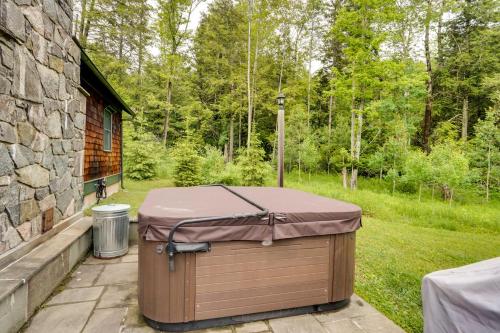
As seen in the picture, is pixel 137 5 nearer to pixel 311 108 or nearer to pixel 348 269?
pixel 311 108

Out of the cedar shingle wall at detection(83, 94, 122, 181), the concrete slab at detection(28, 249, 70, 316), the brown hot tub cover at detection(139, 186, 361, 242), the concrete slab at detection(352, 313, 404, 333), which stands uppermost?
the cedar shingle wall at detection(83, 94, 122, 181)

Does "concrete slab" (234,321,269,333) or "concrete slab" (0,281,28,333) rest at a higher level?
"concrete slab" (0,281,28,333)

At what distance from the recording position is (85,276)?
3262mm

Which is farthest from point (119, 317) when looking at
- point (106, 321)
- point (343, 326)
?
point (343, 326)

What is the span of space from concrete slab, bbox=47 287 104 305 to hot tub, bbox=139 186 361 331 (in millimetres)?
816

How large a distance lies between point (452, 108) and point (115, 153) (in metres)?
18.7

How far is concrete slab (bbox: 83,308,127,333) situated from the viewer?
7.46ft

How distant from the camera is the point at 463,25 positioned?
15.4 meters

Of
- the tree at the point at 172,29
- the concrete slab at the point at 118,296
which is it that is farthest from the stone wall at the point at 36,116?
the tree at the point at 172,29


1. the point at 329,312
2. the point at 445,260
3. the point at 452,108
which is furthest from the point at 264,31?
the point at 329,312

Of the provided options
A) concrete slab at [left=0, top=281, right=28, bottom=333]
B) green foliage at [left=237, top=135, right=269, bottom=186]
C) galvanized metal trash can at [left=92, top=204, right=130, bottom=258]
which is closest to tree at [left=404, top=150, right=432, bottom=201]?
Answer: green foliage at [left=237, top=135, right=269, bottom=186]

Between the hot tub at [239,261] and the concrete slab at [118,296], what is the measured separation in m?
0.46

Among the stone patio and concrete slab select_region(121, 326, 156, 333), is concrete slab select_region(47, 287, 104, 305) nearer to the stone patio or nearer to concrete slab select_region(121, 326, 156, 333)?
the stone patio

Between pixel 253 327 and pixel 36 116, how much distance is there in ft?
10.6
